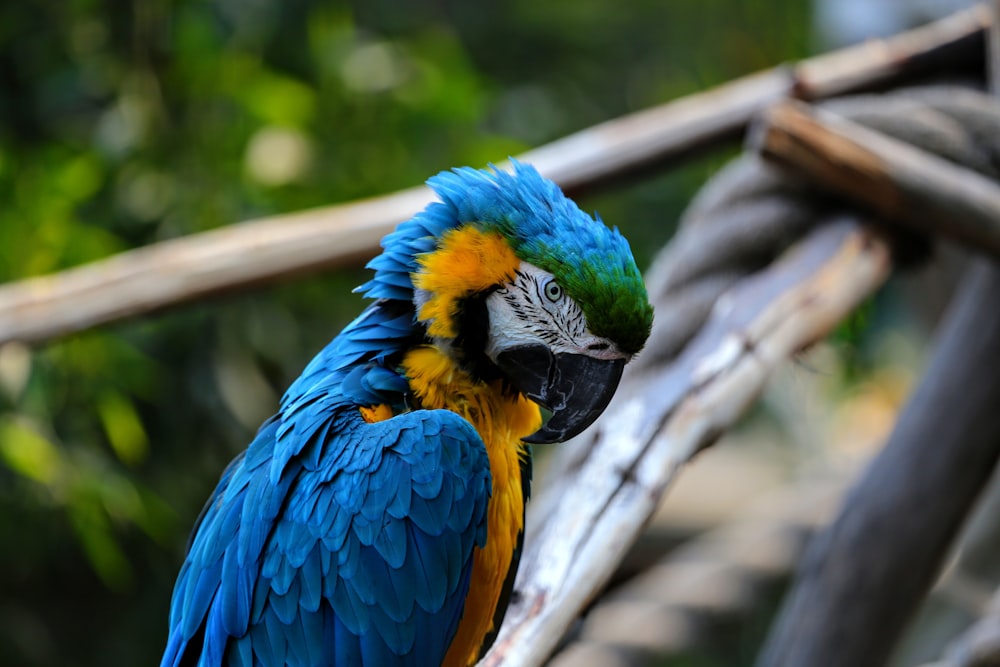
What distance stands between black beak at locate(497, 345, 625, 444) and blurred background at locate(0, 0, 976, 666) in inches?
61.1

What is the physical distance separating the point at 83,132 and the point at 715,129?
1988 mm

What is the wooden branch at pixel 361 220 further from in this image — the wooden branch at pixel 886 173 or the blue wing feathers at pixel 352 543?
the blue wing feathers at pixel 352 543

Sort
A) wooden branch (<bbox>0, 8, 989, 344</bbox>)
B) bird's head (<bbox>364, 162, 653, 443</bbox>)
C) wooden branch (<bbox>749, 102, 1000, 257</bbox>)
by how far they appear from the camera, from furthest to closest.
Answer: wooden branch (<bbox>0, 8, 989, 344</bbox>)
wooden branch (<bbox>749, 102, 1000, 257</bbox>)
bird's head (<bbox>364, 162, 653, 443</bbox>)

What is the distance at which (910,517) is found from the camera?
5.38 feet

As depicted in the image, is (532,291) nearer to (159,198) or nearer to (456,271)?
(456,271)

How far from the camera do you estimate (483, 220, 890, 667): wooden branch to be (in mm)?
1042

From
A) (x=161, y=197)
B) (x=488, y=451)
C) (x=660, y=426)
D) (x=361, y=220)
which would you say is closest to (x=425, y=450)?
(x=488, y=451)

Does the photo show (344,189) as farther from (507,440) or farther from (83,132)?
(507,440)

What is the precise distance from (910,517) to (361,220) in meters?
0.99

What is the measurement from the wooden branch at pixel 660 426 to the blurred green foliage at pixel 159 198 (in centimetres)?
116

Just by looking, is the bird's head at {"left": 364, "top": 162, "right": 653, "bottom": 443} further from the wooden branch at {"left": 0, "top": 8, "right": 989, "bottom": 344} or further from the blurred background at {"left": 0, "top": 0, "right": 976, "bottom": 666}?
the blurred background at {"left": 0, "top": 0, "right": 976, "bottom": 666}

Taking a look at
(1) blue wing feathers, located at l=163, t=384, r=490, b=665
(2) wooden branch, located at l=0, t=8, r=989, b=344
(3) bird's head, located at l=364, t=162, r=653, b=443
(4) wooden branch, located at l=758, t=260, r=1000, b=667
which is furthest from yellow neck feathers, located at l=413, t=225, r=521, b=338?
(4) wooden branch, located at l=758, t=260, r=1000, b=667

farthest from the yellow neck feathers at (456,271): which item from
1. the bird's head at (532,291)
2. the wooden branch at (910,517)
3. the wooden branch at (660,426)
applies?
the wooden branch at (910,517)

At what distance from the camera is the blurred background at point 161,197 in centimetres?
260
